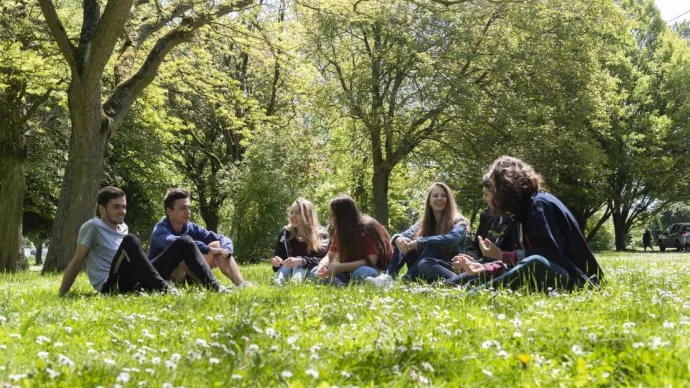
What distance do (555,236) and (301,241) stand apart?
179 inches

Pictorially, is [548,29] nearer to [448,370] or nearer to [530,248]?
[530,248]

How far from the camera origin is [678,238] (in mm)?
43281

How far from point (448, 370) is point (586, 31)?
78.8ft

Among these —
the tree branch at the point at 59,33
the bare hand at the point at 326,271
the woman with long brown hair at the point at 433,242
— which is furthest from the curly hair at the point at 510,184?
the tree branch at the point at 59,33

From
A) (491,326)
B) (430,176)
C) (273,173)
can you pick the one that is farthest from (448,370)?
(430,176)

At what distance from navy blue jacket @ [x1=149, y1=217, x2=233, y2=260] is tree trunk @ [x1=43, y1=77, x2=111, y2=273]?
6414mm

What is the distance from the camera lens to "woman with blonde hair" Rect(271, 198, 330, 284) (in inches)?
365

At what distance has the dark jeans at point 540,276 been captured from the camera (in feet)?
19.3

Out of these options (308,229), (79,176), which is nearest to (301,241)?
(308,229)

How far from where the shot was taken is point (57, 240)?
14.5m

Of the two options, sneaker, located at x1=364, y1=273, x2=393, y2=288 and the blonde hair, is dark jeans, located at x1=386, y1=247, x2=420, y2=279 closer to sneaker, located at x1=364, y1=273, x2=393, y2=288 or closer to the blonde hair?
sneaker, located at x1=364, y1=273, x2=393, y2=288

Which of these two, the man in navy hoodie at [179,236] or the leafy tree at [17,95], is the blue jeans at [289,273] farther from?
the leafy tree at [17,95]

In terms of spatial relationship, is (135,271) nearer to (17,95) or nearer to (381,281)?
(381,281)

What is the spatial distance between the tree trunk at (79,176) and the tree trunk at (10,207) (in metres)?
6.38
